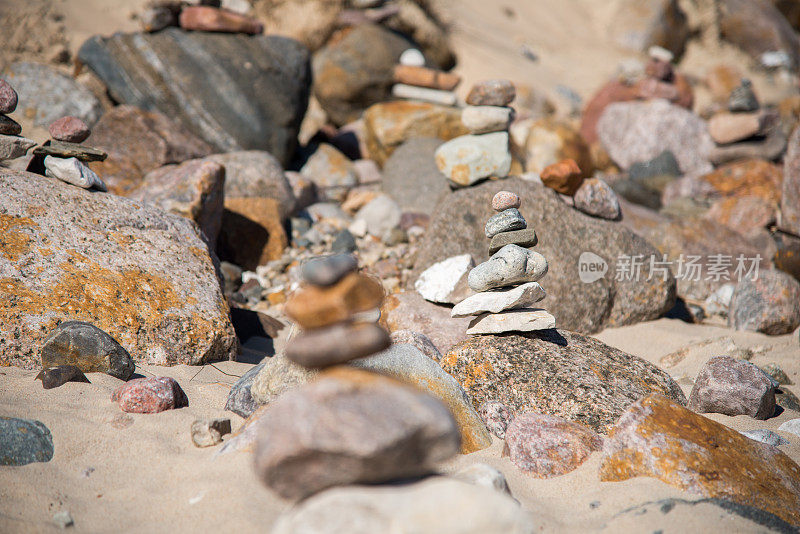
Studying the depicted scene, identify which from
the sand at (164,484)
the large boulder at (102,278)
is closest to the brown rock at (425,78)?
the large boulder at (102,278)

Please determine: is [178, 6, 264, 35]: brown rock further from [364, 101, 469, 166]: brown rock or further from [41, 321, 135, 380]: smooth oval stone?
[41, 321, 135, 380]: smooth oval stone

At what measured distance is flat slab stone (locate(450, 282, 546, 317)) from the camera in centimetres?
355

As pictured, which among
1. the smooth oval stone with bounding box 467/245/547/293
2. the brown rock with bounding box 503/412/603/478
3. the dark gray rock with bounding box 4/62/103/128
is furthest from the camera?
A: the dark gray rock with bounding box 4/62/103/128

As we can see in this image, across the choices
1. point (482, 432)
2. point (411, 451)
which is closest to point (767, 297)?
point (482, 432)

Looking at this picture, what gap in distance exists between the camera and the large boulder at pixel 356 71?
32.2ft

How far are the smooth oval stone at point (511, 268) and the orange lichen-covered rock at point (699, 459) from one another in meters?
1.07

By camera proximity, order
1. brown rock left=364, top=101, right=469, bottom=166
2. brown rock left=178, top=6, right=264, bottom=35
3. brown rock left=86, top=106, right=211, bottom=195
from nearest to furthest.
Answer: brown rock left=86, top=106, right=211, bottom=195
brown rock left=178, top=6, right=264, bottom=35
brown rock left=364, top=101, right=469, bottom=166

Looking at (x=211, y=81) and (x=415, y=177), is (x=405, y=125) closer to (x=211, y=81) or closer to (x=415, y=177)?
(x=415, y=177)

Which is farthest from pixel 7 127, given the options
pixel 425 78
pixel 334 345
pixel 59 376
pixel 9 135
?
pixel 425 78

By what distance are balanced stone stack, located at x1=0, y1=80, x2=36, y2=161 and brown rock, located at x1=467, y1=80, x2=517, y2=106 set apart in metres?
3.69

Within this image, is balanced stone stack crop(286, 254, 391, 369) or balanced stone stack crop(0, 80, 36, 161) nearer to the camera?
balanced stone stack crop(286, 254, 391, 369)

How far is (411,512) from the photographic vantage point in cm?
162

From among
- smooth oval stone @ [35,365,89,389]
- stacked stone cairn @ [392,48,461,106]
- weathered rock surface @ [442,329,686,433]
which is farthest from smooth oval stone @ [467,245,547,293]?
stacked stone cairn @ [392,48,461,106]

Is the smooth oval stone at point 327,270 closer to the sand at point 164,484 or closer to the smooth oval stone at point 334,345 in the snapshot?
the smooth oval stone at point 334,345
